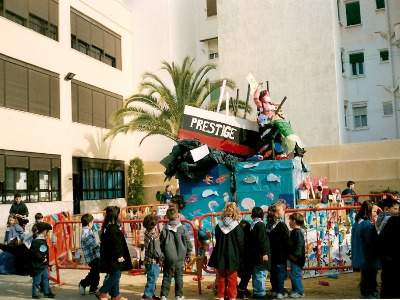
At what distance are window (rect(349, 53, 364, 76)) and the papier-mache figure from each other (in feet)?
62.9

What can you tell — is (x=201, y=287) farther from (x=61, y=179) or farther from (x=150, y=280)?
(x=61, y=179)

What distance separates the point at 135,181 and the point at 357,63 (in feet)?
47.4

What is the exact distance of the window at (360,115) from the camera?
2928cm

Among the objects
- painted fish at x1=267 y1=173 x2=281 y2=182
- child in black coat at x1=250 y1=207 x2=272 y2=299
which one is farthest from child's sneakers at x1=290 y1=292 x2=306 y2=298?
painted fish at x1=267 y1=173 x2=281 y2=182

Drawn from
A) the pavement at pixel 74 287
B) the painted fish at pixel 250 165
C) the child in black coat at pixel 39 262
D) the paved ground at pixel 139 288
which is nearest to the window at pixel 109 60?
the painted fish at pixel 250 165

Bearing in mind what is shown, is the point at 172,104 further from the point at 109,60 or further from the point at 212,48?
the point at 212,48

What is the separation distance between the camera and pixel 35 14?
2312 cm

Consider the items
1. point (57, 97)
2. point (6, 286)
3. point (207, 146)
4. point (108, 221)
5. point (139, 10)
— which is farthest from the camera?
point (139, 10)

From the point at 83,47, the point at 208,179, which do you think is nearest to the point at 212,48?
the point at 83,47

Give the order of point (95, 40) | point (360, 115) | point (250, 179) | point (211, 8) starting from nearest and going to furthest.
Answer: point (250, 179), point (95, 40), point (360, 115), point (211, 8)

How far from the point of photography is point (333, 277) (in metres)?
8.98

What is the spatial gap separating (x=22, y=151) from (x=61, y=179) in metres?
3.11

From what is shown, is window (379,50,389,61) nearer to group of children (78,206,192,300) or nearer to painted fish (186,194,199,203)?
painted fish (186,194,199,203)

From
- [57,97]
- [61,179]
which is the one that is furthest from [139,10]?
[61,179]
